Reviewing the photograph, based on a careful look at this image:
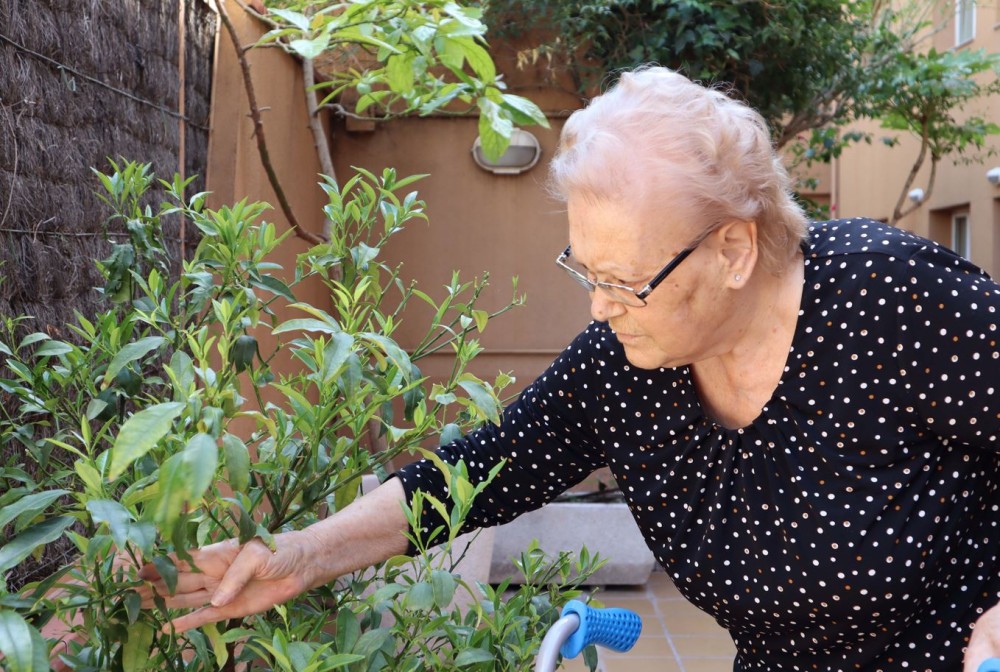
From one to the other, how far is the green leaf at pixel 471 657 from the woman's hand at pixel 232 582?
0.82 ft

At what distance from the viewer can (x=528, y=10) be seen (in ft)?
21.5

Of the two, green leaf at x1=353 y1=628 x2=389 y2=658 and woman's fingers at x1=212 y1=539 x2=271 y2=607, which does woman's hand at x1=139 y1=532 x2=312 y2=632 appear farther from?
green leaf at x1=353 y1=628 x2=389 y2=658

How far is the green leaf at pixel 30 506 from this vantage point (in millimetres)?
1033

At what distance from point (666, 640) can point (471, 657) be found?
397 centimetres

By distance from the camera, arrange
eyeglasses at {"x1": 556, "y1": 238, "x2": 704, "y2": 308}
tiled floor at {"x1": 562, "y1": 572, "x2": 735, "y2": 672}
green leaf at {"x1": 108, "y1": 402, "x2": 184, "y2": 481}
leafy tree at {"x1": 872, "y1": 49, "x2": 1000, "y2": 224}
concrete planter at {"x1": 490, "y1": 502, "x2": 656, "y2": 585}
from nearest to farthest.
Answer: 1. green leaf at {"x1": 108, "y1": 402, "x2": 184, "y2": 481}
2. eyeglasses at {"x1": 556, "y1": 238, "x2": 704, "y2": 308}
3. tiled floor at {"x1": 562, "y1": 572, "x2": 735, "y2": 672}
4. concrete planter at {"x1": 490, "y1": 502, "x2": 656, "y2": 585}
5. leafy tree at {"x1": 872, "y1": 49, "x2": 1000, "y2": 224}

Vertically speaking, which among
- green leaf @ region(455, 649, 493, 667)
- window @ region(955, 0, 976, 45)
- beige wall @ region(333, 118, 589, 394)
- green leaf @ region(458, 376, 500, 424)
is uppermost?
green leaf @ region(458, 376, 500, 424)

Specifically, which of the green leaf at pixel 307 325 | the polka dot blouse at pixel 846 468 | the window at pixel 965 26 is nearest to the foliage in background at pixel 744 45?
the window at pixel 965 26

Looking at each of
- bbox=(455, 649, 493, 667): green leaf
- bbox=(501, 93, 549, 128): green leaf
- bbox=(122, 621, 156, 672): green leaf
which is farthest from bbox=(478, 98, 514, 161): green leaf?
bbox=(122, 621, 156, 672): green leaf

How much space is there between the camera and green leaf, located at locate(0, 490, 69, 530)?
3.39 ft

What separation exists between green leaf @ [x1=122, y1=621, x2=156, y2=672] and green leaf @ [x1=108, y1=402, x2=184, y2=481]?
1.48 ft

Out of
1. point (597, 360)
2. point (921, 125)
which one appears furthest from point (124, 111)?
point (921, 125)

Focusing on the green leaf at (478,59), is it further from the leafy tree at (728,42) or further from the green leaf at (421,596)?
the leafy tree at (728,42)

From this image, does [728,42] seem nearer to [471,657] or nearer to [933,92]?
[933,92]

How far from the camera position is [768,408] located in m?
1.71
